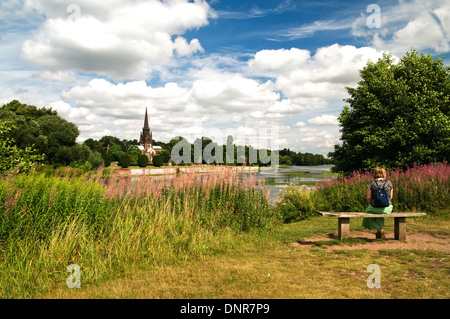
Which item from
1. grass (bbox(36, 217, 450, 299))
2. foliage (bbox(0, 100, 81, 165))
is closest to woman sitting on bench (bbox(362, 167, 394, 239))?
grass (bbox(36, 217, 450, 299))

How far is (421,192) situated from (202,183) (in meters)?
8.07

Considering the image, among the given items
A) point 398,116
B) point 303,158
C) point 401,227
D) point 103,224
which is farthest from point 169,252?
point 303,158

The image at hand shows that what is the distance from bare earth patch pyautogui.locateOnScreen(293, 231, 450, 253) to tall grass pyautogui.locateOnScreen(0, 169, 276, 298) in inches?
67.4

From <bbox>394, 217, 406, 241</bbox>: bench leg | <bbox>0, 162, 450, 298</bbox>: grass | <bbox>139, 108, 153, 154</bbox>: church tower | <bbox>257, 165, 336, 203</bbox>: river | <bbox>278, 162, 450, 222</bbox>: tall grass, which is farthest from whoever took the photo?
<bbox>139, 108, 153, 154</bbox>: church tower

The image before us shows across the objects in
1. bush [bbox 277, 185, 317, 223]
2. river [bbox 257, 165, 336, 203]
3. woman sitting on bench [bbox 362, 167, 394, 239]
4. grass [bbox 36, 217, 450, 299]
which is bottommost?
river [bbox 257, 165, 336, 203]

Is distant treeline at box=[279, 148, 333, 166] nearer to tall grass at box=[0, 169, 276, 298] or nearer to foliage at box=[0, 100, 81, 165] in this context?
foliage at box=[0, 100, 81, 165]

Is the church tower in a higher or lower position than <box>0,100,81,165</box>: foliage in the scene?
higher

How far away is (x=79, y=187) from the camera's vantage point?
7.21 metres

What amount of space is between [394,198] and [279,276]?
28.4 ft

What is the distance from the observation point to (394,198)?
11891 mm

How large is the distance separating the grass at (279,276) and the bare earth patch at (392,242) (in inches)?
15.4

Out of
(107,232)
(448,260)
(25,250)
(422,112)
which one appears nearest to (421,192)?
(448,260)

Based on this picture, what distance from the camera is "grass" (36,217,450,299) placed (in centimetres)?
447
